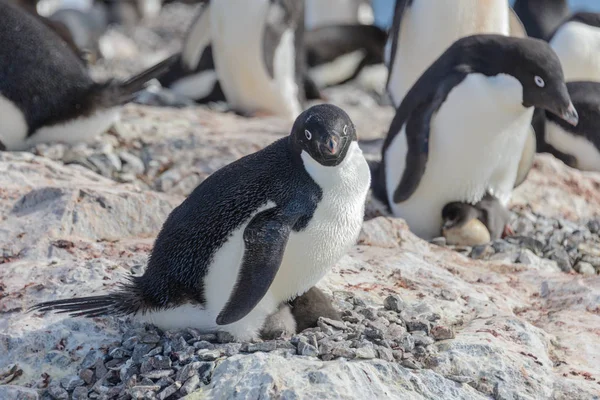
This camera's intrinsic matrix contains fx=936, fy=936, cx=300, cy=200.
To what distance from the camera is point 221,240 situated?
125 inches

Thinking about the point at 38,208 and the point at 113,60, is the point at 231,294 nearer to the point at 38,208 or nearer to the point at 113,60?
the point at 38,208

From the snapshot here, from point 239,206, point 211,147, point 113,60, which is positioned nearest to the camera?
point 239,206

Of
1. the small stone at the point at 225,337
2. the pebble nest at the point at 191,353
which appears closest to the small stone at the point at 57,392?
the pebble nest at the point at 191,353

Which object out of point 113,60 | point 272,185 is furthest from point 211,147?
point 113,60

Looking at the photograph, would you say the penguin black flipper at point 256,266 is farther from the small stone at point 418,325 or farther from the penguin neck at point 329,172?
the small stone at point 418,325

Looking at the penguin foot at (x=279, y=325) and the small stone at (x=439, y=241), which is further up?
the penguin foot at (x=279, y=325)

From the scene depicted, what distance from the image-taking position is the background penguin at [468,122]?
5.12 m

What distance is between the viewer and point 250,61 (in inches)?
327

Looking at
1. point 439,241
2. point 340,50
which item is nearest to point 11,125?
point 439,241

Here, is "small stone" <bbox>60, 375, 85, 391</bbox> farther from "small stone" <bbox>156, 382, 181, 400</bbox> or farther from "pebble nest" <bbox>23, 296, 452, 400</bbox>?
"small stone" <bbox>156, 382, 181, 400</bbox>

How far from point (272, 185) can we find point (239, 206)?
137 mm

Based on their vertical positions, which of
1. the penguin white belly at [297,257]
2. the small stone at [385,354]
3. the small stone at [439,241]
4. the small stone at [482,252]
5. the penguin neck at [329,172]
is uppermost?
the penguin neck at [329,172]

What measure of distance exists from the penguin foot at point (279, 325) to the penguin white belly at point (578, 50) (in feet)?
16.8

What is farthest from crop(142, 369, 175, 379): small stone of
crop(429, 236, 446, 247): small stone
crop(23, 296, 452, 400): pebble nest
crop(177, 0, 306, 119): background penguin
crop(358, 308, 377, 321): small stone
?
crop(177, 0, 306, 119): background penguin
